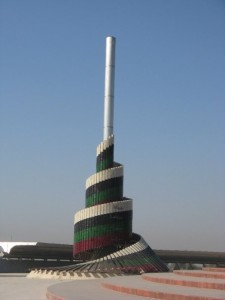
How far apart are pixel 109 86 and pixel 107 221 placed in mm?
13273

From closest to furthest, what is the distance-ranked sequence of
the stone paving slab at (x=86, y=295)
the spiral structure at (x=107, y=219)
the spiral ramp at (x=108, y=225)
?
the stone paving slab at (x=86, y=295) → the spiral ramp at (x=108, y=225) → the spiral structure at (x=107, y=219)

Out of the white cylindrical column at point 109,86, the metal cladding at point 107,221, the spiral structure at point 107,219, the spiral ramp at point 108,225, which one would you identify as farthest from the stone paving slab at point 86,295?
the white cylindrical column at point 109,86

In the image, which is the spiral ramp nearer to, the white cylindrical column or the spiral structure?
the spiral structure

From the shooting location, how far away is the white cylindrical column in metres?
46.3

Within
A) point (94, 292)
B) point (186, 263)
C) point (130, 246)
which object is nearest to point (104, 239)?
point (130, 246)

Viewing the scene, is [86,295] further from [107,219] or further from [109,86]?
[109,86]

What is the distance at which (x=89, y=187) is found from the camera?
43.7 metres

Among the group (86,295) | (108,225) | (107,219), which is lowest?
(86,295)

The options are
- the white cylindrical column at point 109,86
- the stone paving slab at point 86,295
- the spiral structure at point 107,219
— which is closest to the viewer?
the stone paving slab at point 86,295

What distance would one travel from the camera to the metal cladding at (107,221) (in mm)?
41156

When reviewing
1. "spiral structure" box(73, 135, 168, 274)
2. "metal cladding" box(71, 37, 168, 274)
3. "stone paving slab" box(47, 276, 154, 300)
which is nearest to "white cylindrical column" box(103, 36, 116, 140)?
"metal cladding" box(71, 37, 168, 274)

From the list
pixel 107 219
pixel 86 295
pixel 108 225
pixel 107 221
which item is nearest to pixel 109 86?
pixel 107 219

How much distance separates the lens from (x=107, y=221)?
138ft

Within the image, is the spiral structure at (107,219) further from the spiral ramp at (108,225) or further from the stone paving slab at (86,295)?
the stone paving slab at (86,295)
